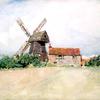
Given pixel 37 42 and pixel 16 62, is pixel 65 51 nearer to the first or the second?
pixel 37 42

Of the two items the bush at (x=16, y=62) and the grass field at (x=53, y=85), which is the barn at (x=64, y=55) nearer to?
the bush at (x=16, y=62)

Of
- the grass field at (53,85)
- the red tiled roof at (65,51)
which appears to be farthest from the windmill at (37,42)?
the grass field at (53,85)

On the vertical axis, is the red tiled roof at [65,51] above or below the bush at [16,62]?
above

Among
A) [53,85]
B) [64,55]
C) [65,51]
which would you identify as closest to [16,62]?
[53,85]

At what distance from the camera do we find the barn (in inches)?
3282

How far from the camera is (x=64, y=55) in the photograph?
8381cm

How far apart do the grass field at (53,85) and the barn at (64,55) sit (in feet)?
234

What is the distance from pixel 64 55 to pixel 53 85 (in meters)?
73.5

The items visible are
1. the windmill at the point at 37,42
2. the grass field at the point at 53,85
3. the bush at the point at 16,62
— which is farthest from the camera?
the windmill at the point at 37,42

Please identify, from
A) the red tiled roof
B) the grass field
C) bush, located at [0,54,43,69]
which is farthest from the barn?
the grass field

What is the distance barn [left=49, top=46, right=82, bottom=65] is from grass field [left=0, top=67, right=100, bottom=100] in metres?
71.2

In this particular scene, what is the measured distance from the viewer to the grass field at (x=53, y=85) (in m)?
9.95

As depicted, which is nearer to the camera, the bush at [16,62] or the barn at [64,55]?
the bush at [16,62]

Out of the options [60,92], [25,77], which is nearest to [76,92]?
[60,92]
